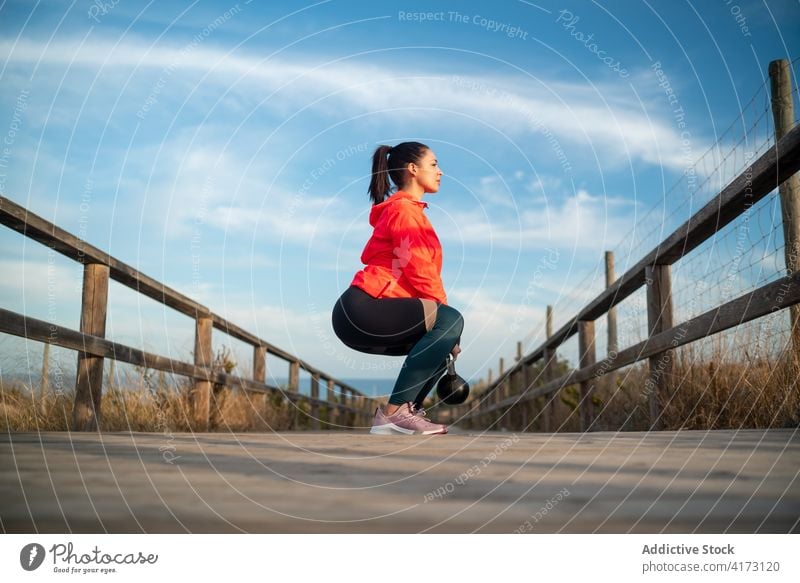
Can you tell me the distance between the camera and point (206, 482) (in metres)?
1.29

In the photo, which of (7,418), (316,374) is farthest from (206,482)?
(316,374)

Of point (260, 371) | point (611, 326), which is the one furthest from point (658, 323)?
point (260, 371)

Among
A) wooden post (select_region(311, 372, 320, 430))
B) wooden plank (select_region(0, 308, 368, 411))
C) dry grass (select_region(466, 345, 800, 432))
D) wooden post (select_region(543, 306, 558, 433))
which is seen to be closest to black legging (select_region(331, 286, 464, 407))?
dry grass (select_region(466, 345, 800, 432))

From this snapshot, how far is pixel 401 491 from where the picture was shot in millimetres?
1210

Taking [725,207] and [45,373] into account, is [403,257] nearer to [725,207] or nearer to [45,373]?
[725,207]

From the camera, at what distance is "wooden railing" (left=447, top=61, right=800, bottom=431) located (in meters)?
2.53

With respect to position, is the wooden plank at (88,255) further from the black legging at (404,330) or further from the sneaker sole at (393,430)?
the sneaker sole at (393,430)

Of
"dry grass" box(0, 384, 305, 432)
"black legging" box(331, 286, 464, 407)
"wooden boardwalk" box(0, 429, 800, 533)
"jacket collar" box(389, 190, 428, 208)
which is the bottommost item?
"wooden boardwalk" box(0, 429, 800, 533)

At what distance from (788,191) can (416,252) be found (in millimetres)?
1599

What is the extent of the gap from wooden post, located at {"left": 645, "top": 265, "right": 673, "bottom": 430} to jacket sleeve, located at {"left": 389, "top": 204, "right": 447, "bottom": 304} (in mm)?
1355

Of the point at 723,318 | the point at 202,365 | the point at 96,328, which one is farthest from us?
the point at 202,365

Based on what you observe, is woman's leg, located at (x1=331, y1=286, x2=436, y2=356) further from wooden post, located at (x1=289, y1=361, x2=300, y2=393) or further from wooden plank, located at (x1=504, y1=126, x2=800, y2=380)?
wooden post, located at (x1=289, y1=361, x2=300, y2=393)

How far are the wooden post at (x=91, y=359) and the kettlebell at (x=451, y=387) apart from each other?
5.88 feet
